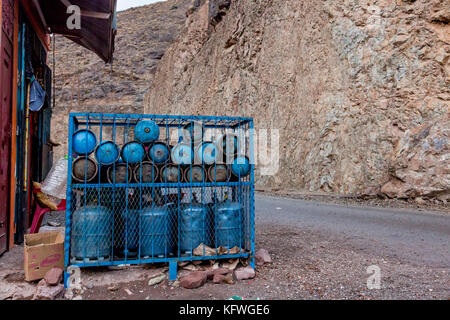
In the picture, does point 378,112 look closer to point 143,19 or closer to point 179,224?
point 179,224

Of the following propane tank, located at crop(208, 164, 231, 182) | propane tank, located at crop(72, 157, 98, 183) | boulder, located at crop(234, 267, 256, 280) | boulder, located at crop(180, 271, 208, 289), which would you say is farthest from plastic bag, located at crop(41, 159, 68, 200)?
boulder, located at crop(234, 267, 256, 280)

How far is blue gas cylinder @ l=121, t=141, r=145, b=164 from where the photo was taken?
491 centimetres

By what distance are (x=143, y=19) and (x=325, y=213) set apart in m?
69.9

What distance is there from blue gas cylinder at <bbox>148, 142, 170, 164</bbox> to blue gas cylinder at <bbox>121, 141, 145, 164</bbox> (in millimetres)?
135

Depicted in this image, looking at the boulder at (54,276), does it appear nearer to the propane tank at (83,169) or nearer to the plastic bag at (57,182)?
the propane tank at (83,169)

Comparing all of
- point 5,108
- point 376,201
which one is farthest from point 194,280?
point 376,201

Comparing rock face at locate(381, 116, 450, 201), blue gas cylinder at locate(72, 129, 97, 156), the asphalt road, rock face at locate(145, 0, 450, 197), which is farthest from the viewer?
rock face at locate(145, 0, 450, 197)

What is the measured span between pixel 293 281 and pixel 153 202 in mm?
2125

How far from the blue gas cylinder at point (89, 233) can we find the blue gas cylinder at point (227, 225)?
1505 mm

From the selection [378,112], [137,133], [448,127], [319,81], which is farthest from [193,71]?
[137,133]

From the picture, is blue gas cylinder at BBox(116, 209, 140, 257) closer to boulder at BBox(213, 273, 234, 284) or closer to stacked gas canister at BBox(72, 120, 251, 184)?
stacked gas canister at BBox(72, 120, 251, 184)

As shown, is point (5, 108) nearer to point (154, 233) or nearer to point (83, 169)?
point (83, 169)

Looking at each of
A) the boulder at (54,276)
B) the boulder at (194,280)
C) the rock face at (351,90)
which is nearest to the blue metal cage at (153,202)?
Result: the boulder at (54,276)

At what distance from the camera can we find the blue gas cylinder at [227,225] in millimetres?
5207
